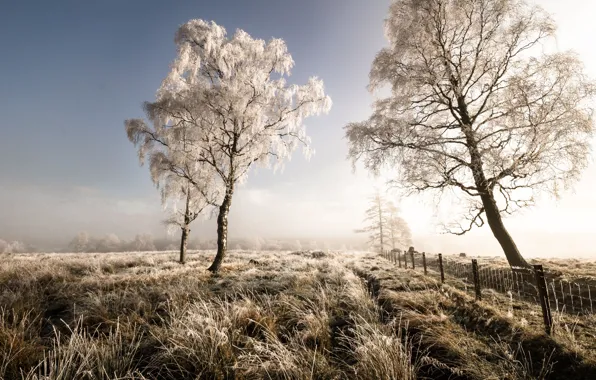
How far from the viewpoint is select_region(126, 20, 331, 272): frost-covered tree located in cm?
1097

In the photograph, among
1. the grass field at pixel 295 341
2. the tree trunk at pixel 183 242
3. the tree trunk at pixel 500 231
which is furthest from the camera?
the tree trunk at pixel 183 242

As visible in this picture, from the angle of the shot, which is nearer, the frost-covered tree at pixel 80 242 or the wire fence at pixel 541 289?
the wire fence at pixel 541 289

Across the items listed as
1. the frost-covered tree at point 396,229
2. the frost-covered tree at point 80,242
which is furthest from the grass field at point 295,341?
the frost-covered tree at point 80,242

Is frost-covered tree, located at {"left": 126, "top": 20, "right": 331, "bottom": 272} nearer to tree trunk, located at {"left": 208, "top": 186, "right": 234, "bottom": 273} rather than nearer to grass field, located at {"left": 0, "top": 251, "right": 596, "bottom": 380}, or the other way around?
tree trunk, located at {"left": 208, "top": 186, "right": 234, "bottom": 273}

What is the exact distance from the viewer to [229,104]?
11008 millimetres

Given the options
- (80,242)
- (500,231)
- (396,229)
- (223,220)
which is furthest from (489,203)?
(80,242)

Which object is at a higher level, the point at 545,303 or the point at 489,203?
the point at 489,203

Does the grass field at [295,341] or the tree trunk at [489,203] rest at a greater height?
the tree trunk at [489,203]

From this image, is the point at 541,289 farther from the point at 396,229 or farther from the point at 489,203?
the point at 396,229

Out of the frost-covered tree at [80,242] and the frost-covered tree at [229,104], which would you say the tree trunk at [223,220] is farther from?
the frost-covered tree at [80,242]

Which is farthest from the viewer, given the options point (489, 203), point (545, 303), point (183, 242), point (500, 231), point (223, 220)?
point (183, 242)

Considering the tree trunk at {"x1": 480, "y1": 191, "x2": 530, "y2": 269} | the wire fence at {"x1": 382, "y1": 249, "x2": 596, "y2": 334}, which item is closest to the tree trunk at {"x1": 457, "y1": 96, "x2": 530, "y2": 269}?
the tree trunk at {"x1": 480, "y1": 191, "x2": 530, "y2": 269}

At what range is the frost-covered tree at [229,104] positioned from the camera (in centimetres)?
1097

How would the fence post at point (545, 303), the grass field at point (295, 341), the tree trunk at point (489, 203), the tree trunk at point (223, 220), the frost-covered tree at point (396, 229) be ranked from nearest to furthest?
the grass field at point (295, 341) < the fence post at point (545, 303) < the tree trunk at point (489, 203) < the tree trunk at point (223, 220) < the frost-covered tree at point (396, 229)
